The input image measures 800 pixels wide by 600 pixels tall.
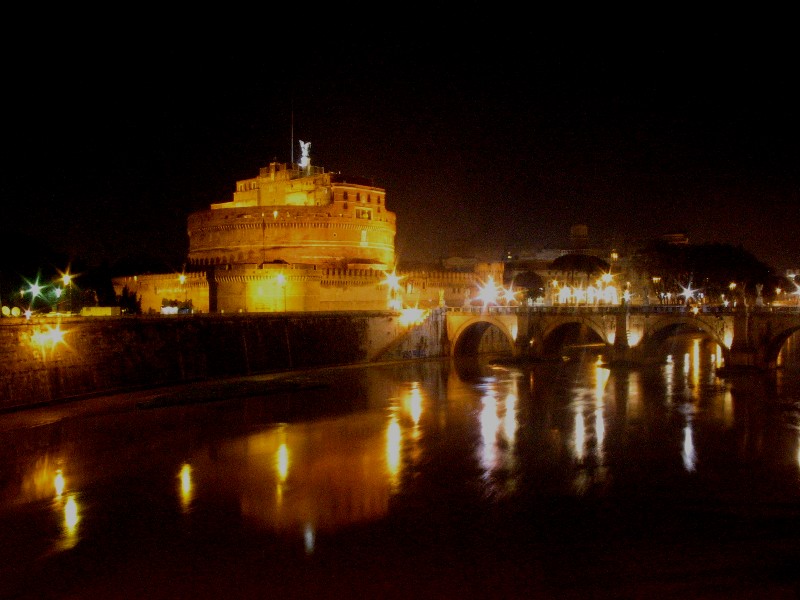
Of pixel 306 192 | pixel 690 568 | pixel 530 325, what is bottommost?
pixel 690 568

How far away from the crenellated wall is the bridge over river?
2.82m

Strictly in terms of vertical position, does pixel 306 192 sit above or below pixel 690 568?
above

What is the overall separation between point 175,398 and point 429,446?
35.4 ft

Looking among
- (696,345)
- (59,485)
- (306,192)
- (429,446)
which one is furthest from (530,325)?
(59,485)

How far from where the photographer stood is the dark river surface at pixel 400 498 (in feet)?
39.0

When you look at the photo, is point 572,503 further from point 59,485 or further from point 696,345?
point 696,345

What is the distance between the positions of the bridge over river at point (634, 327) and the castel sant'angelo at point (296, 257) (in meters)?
3.78

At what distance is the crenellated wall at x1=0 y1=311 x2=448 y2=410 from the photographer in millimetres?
25547

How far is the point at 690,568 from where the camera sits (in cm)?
1205

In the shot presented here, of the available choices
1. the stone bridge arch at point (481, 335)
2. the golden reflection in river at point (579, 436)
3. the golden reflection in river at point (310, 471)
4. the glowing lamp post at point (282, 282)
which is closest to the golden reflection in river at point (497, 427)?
the golden reflection in river at point (579, 436)

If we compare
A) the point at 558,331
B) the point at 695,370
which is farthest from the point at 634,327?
the point at 558,331

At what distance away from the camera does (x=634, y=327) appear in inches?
1554

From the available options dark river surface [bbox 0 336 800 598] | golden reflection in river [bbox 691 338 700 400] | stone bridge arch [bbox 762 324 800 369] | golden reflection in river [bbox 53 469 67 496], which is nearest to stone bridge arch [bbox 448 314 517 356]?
golden reflection in river [bbox 691 338 700 400]

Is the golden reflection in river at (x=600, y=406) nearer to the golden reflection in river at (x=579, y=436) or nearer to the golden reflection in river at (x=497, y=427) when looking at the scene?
the golden reflection in river at (x=579, y=436)
